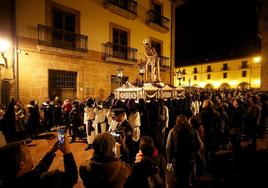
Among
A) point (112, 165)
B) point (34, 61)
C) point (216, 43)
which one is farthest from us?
point (216, 43)

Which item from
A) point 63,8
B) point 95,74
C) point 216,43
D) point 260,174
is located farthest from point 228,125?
point 216,43

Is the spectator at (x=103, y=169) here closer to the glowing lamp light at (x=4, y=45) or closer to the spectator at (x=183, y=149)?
the spectator at (x=183, y=149)

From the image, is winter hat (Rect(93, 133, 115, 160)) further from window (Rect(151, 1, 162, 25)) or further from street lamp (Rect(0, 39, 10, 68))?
window (Rect(151, 1, 162, 25))

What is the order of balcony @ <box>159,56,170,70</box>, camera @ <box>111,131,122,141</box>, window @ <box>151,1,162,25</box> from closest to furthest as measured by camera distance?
camera @ <box>111,131,122,141</box>, window @ <box>151,1,162,25</box>, balcony @ <box>159,56,170,70</box>

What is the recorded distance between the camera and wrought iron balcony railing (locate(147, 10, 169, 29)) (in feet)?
55.8

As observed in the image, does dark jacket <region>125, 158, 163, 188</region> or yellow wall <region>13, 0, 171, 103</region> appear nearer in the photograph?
dark jacket <region>125, 158, 163, 188</region>

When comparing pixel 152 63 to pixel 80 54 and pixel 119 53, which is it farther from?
pixel 119 53

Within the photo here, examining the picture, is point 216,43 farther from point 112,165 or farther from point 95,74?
point 112,165

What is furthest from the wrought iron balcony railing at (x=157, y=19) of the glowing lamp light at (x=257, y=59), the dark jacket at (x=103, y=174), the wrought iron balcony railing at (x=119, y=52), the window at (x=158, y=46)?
the glowing lamp light at (x=257, y=59)

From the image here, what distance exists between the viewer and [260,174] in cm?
369

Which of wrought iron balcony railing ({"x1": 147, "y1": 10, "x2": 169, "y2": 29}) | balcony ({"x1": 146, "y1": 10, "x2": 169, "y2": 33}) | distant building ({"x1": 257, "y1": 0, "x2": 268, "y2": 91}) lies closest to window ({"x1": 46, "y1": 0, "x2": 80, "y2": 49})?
balcony ({"x1": 146, "y1": 10, "x2": 169, "y2": 33})

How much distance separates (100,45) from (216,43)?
40.3 m

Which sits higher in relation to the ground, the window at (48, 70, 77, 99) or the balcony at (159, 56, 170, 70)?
the balcony at (159, 56, 170, 70)

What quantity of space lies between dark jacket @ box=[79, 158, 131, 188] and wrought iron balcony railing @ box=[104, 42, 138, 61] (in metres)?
11.8
